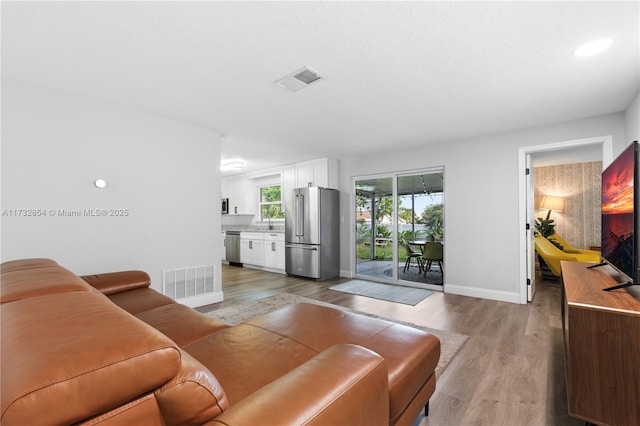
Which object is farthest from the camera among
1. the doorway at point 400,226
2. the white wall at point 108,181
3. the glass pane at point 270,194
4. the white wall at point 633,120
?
the glass pane at point 270,194

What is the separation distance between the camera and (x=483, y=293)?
412 centimetres

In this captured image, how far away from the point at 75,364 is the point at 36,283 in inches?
43.9

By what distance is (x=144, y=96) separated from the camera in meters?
2.84

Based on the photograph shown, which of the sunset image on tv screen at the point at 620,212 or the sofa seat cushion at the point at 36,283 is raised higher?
the sunset image on tv screen at the point at 620,212

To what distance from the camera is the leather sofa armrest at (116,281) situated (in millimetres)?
2252

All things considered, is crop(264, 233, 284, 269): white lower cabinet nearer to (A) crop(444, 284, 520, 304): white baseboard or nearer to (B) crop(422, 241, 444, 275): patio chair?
(B) crop(422, 241, 444, 275): patio chair

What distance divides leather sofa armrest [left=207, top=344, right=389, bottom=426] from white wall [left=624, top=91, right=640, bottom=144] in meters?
3.47

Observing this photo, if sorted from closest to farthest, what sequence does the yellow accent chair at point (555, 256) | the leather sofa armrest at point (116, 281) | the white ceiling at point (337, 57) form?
the white ceiling at point (337, 57)
the leather sofa armrest at point (116, 281)
the yellow accent chair at point (555, 256)

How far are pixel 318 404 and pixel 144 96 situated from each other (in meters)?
3.15

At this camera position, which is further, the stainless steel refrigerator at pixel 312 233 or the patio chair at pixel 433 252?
the stainless steel refrigerator at pixel 312 233

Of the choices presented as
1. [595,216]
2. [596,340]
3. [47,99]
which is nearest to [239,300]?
[47,99]

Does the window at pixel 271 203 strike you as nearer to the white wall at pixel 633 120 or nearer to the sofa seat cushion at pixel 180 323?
the sofa seat cushion at pixel 180 323

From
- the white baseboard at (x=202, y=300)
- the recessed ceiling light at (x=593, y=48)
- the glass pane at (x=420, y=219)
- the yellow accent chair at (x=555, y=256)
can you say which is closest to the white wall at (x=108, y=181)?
the white baseboard at (x=202, y=300)

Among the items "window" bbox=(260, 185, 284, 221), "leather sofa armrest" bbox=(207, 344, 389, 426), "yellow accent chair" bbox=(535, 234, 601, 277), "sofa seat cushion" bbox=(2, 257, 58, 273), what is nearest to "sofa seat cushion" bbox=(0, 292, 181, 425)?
"leather sofa armrest" bbox=(207, 344, 389, 426)
